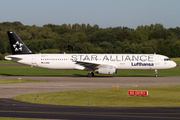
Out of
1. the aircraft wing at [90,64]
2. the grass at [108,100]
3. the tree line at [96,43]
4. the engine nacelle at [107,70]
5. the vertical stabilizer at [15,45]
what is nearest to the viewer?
the grass at [108,100]

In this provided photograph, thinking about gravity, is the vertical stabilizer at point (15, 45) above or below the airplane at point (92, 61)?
above

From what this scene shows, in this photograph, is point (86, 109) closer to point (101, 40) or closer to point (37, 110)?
point (37, 110)

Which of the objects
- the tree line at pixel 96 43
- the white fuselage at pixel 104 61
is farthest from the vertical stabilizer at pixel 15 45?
the tree line at pixel 96 43

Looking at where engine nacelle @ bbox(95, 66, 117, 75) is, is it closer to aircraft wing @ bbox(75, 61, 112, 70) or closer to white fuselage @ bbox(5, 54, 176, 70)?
aircraft wing @ bbox(75, 61, 112, 70)

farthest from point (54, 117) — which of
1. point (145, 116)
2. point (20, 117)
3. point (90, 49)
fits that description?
point (90, 49)

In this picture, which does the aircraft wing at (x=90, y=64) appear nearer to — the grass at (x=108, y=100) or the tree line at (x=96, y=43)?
the grass at (x=108, y=100)

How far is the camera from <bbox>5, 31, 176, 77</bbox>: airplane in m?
45.3

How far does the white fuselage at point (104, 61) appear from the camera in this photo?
45375 mm

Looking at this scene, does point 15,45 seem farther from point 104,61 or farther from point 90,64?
A: point 104,61

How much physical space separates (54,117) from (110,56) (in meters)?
30.9

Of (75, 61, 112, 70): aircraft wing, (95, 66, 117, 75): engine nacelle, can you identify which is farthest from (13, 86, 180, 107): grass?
(75, 61, 112, 70): aircraft wing

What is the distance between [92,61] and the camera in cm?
4606

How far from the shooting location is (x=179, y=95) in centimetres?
2553

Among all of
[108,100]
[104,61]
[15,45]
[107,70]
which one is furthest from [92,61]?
[108,100]
